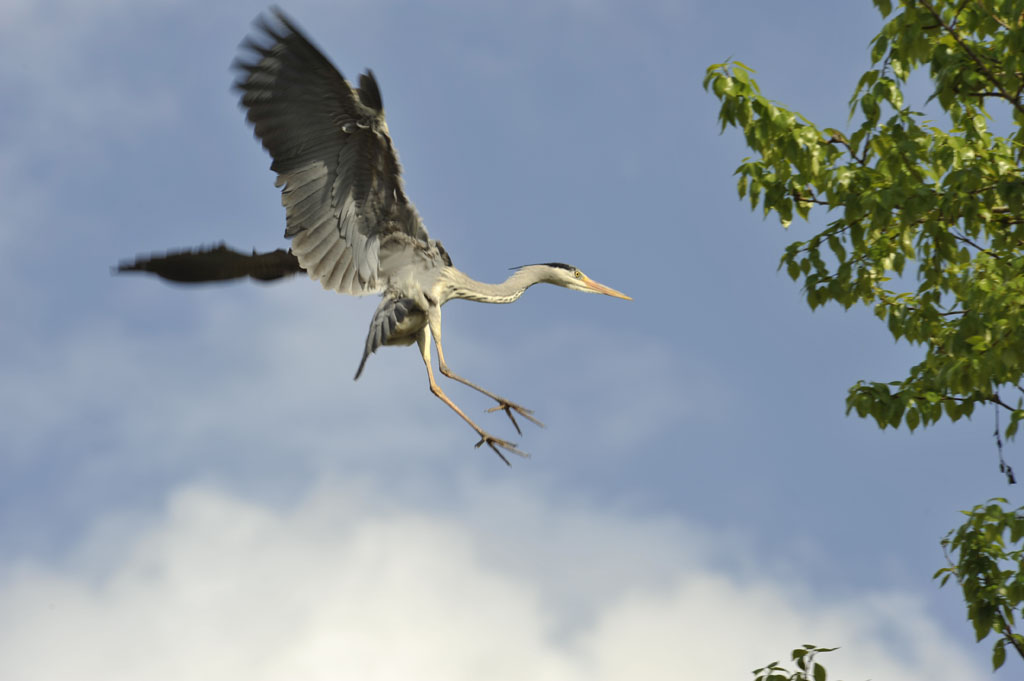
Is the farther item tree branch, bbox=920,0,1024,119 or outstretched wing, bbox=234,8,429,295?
outstretched wing, bbox=234,8,429,295

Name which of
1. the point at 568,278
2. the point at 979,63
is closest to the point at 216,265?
the point at 568,278

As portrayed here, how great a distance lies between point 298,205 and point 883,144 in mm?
3661

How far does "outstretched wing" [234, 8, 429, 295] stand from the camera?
21.7 feet

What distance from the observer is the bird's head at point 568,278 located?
28.1 ft

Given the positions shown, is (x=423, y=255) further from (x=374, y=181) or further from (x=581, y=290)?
(x=581, y=290)

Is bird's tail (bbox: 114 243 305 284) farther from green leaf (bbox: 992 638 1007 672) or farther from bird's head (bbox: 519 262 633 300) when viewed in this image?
green leaf (bbox: 992 638 1007 672)

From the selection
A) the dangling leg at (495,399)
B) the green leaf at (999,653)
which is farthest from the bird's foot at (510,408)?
the green leaf at (999,653)

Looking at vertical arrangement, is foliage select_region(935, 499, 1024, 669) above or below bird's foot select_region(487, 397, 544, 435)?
below

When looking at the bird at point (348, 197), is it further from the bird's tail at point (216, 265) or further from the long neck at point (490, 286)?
the bird's tail at point (216, 265)

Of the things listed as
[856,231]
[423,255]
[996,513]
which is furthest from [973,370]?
[423,255]

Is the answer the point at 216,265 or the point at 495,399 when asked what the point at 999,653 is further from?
the point at 216,265

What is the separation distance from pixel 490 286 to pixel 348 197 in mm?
1329

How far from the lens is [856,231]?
6824mm

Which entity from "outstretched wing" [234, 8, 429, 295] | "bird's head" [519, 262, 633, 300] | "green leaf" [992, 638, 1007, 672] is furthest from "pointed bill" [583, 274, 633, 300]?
"green leaf" [992, 638, 1007, 672]
